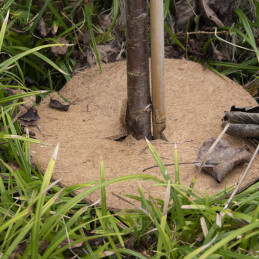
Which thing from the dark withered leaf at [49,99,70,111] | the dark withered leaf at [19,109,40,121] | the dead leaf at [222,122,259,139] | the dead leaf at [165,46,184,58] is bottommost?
the dead leaf at [222,122,259,139]

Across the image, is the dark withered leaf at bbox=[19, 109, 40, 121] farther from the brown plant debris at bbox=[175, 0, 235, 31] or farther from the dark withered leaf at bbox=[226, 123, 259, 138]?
the brown plant debris at bbox=[175, 0, 235, 31]

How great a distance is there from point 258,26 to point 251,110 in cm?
72

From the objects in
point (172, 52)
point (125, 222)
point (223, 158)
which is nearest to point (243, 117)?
point (223, 158)

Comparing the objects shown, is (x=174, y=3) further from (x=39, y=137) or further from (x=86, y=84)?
(x=39, y=137)

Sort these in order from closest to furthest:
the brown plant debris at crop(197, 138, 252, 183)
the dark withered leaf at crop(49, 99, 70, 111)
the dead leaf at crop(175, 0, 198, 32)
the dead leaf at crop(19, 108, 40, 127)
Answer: the brown plant debris at crop(197, 138, 252, 183) < the dead leaf at crop(19, 108, 40, 127) < the dark withered leaf at crop(49, 99, 70, 111) < the dead leaf at crop(175, 0, 198, 32)

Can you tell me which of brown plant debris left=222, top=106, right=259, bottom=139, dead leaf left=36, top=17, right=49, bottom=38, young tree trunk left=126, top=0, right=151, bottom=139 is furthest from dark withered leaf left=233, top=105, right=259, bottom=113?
dead leaf left=36, top=17, right=49, bottom=38

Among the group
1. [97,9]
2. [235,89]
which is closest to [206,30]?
[235,89]

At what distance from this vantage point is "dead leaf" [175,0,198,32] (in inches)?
95.6

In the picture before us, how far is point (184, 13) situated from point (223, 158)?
3.81ft

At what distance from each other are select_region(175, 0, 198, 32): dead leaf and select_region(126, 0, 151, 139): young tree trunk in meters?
0.86

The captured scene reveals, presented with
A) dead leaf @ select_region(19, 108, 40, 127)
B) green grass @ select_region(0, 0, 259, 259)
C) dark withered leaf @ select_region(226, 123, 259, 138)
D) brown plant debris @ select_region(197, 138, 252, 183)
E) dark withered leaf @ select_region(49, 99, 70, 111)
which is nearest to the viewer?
green grass @ select_region(0, 0, 259, 259)

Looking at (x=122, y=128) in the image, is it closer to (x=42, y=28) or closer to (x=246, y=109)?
(x=246, y=109)

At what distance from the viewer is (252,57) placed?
8.09ft

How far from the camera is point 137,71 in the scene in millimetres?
1685
